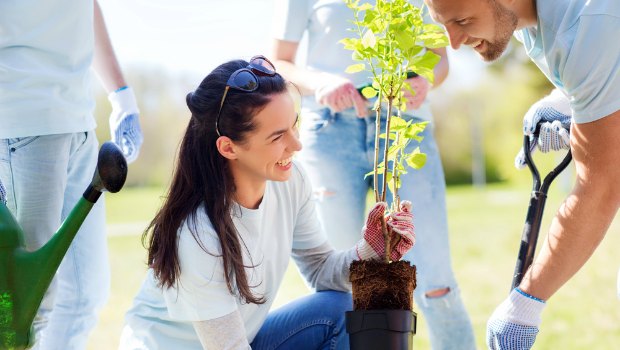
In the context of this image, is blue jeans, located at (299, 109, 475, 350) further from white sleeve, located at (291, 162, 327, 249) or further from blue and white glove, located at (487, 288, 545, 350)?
blue and white glove, located at (487, 288, 545, 350)

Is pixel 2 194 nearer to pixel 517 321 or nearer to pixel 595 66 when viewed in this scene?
pixel 517 321

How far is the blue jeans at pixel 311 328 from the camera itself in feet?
6.89

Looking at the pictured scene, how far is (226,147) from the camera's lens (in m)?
2.00

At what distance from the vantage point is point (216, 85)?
6.48 feet

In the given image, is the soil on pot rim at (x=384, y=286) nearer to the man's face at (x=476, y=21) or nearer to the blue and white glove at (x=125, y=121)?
the man's face at (x=476, y=21)

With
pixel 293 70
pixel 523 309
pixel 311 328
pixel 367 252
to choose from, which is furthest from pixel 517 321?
pixel 293 70

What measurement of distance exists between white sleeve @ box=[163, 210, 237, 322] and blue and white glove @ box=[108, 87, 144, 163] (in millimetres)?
833

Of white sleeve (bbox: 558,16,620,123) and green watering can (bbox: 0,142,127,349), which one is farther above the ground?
white sleeve (bbox: 558,16,620,123)

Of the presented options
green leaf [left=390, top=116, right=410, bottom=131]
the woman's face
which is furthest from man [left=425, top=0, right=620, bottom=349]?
the woman's face

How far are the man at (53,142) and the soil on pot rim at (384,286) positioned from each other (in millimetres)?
860

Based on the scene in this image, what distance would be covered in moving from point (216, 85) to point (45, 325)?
83cm

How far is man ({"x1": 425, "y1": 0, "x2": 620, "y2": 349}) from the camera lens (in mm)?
1810

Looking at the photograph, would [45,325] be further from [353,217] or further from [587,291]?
[587,291]

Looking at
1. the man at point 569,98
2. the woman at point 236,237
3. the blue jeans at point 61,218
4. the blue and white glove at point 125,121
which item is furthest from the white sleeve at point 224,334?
the blue and white glove at point 125,121
